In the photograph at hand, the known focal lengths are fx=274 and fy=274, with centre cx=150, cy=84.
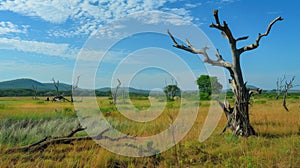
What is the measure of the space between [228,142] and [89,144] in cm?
341

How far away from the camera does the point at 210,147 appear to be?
6.18 m

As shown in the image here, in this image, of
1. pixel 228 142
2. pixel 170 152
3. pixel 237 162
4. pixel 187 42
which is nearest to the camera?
pixel 237 162

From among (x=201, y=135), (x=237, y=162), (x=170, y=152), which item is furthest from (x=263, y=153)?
(x=201, y=135)

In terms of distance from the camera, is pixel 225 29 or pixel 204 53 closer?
pixel 225 29

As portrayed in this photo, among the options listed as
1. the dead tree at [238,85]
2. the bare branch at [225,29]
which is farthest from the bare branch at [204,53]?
the bare branch at [225,29]

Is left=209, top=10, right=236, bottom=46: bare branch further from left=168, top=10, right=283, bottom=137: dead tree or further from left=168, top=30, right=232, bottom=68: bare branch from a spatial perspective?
left=168, top=30, right=232, bottom=68: bare branch

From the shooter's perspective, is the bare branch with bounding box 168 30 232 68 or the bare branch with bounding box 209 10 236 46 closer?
the bare branch with bounding box 209 10 236 46

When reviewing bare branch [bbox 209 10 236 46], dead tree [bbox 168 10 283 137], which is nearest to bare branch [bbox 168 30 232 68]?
dead tree [bbox 168 10 283 137]

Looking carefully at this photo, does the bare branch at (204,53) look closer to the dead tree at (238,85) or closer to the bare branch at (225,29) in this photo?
the dead tree at (238,85)

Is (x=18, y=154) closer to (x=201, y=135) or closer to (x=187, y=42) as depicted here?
(x=201, y=135)

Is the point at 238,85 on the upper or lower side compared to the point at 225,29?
lower

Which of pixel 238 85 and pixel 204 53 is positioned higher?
pixel 204 53

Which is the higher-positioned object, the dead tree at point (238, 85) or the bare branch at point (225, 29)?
the bare branch at point (225, 29)

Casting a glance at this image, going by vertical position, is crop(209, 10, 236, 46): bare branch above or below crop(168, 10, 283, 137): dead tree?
above
